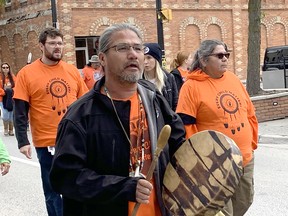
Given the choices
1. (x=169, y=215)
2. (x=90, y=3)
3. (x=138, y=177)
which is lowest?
(x=169, y=215)

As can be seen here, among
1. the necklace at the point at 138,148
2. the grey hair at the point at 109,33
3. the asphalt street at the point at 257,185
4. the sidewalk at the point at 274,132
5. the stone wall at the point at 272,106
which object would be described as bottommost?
the asphalt street at the point at 257,185

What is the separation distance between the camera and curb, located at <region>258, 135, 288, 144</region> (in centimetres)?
1093

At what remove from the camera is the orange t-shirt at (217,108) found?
4164 millimetres

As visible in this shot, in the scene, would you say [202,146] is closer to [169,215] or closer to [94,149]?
[169,215]

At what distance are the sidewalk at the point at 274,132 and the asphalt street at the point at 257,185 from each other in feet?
0.05

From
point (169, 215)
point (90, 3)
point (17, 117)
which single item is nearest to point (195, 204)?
point (169, 215)

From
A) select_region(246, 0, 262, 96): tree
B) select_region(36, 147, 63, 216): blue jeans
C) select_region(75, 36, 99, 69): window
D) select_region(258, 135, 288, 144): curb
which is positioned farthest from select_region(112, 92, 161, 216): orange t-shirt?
select_region(75, 36, 99, 69): window

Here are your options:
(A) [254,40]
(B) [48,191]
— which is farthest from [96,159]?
(A) [254,40]

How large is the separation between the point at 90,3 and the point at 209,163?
24180 mm

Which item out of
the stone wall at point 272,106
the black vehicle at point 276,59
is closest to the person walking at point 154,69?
the stone wall at point 272,106

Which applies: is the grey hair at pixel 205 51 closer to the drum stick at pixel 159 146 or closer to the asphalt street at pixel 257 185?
the drum stick at pixel 159 146

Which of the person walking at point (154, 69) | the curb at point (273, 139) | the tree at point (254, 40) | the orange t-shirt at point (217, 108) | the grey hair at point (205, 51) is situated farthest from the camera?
the tree at point (254, 40)

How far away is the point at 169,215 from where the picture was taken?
8.90ft

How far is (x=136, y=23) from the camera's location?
27.2 metres
